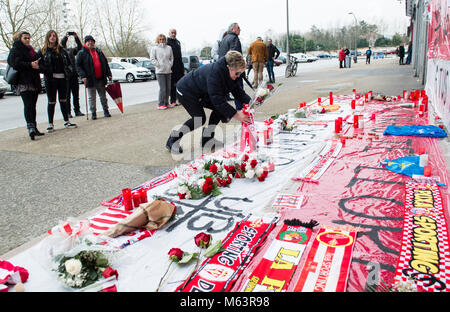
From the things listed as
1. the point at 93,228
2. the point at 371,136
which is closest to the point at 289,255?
the point at 93,228

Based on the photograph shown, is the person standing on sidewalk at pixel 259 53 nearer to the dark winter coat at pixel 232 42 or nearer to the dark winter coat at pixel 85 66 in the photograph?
the dark winter coat at pixel 232 42

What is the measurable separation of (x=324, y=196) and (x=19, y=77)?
5314 millimetres

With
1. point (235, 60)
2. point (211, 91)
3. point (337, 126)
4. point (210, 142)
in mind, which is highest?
point (235, 60)

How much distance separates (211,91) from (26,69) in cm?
359

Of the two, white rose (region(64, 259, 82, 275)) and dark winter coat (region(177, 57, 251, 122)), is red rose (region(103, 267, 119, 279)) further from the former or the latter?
dark winter coat (region(177, 57, 251, 122))

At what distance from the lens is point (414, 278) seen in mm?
1950

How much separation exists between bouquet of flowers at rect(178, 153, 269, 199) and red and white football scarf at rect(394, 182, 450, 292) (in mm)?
1470

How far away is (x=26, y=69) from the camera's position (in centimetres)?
571

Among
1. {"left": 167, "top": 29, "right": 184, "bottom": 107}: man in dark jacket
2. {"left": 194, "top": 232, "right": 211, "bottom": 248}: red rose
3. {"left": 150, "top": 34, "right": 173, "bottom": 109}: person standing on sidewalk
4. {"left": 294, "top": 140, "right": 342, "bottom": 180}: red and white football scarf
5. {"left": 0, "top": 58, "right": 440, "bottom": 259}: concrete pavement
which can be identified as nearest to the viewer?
{"left": 194, "top": 232, "right": 211, "bottom": 248}: red rose

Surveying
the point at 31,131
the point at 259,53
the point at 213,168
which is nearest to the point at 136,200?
the point at 213,168

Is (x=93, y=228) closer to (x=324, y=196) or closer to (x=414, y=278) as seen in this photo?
(x=324, y=196)

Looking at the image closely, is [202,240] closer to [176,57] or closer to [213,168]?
[213,168]

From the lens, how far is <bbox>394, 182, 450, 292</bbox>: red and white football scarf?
1948 mm

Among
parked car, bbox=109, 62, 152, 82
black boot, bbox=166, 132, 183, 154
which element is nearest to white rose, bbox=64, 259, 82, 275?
black boot, bbox=166, 132, 183, 154
